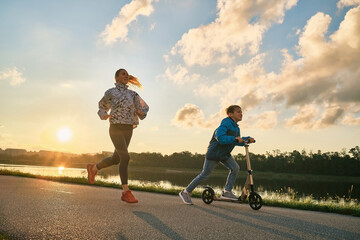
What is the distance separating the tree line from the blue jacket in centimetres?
10551

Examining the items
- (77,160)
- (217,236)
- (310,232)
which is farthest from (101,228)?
(77,160)

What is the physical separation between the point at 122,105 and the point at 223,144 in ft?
6.10

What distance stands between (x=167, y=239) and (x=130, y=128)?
271 cm

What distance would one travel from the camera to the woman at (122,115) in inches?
195

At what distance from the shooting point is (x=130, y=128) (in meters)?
5.11

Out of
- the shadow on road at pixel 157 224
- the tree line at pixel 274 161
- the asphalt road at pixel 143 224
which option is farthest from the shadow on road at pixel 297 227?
the tree line at pixel 274 161

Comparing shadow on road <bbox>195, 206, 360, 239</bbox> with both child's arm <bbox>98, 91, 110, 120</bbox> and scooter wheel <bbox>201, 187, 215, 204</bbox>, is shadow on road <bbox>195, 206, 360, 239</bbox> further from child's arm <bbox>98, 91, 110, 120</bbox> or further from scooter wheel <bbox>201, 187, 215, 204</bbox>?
child's arm <bbox>98, 91, 110, 120</bbox>

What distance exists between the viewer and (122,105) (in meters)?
5.01

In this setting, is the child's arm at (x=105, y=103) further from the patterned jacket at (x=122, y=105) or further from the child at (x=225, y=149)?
the child at (x=225, y=149)

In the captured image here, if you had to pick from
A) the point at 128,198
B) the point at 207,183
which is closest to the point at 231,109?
the point at 128,198

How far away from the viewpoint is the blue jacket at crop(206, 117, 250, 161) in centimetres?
499

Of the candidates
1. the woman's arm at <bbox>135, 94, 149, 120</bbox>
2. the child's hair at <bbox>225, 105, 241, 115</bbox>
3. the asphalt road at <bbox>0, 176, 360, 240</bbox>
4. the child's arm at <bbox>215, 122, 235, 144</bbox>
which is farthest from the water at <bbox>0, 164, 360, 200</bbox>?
the woman's arm at <bbox>135, 94, 149, 120</bbox>

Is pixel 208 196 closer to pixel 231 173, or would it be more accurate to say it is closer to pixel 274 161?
pixel 231 173

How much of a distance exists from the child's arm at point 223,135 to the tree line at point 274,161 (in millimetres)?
105809
